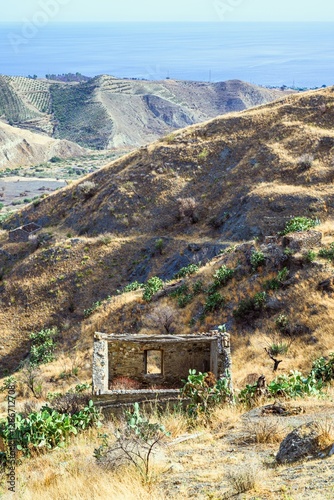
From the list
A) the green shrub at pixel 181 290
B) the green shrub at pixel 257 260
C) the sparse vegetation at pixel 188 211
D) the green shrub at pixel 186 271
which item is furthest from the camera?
the sparse vegetation at pixel 188 211

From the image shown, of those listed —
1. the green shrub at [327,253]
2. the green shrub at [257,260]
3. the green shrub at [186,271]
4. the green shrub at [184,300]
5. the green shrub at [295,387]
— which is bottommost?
the green shrub at [295,387]

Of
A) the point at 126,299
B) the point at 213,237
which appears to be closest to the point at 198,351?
the point at 126,299

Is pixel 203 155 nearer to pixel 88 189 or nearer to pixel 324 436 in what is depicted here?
pixel 88 189

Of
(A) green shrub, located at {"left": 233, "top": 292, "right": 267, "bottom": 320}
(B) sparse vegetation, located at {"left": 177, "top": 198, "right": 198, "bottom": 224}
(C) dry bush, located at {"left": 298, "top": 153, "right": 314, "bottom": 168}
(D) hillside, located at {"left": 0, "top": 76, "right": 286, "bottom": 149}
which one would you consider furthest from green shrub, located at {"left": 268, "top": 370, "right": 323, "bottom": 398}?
(D) hillside, located at {"left": 0, "top": 76, "right": 286, "bottom": 149}

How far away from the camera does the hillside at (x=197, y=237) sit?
68.4ft

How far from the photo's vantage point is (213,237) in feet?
109

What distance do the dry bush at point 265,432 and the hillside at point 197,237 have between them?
743 cm

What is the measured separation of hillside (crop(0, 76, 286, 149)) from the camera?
153m

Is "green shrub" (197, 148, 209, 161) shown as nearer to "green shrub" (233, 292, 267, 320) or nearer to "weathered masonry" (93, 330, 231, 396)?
"green shrub" (233, 292, 267, 320)

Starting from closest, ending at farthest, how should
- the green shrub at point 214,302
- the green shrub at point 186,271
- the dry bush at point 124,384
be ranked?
the dry bush at point 124,384
the green shrub at point 214,302
the green shrub at point 186,271

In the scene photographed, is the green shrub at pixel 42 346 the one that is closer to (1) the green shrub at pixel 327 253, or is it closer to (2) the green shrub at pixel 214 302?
(2) the green shrub at pixel 214 302

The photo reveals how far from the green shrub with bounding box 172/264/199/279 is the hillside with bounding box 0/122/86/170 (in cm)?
10729

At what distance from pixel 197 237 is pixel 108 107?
134 m

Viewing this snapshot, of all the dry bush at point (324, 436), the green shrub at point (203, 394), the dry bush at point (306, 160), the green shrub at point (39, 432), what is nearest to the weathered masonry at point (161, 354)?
the green shrub at point (203, 394)
